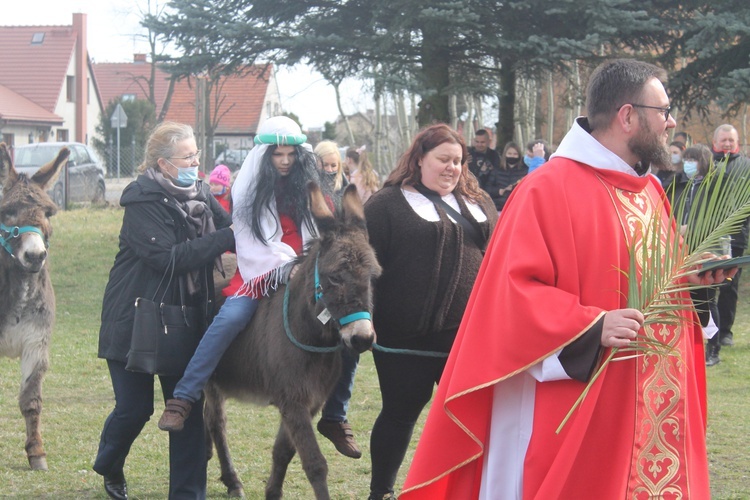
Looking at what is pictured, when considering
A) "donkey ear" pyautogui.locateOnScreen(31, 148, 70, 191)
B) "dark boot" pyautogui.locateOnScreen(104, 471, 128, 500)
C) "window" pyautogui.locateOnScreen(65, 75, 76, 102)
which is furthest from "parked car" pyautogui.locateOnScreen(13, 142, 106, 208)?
"window" pyautogui.locateOnScreen(65, 75, 76, 102)

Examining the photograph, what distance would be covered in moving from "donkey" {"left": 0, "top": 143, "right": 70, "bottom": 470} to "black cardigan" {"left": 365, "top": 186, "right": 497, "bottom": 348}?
2.52 metres

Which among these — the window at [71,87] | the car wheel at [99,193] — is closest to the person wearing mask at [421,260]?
the car wheel at [99,193]

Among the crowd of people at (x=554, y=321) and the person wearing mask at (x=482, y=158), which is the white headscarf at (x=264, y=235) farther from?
the person wearing mask at (x=482, y=158)

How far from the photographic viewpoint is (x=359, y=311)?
439 cm

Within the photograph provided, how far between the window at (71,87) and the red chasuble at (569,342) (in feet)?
166

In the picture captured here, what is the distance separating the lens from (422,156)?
479 centimetres

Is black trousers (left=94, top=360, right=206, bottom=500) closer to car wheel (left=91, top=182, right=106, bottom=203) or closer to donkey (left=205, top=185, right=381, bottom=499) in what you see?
donkey (left=205, top=185, right=381, bottom=499)

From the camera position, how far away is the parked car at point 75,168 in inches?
946

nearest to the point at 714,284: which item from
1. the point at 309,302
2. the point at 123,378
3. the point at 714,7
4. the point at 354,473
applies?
the point at 309,302

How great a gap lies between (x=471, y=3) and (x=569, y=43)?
141 cm

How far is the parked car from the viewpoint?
24031 millimetres

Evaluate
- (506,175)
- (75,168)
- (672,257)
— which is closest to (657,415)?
(672,257)

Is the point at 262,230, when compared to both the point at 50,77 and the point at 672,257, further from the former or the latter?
the point at 50,77

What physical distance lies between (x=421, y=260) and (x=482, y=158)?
8.72 m
